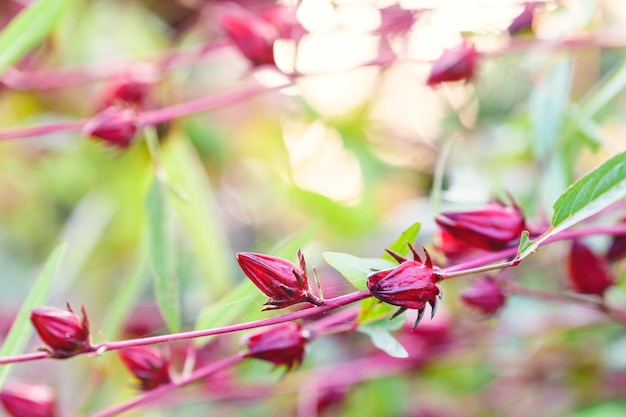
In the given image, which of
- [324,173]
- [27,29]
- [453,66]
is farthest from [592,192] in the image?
[324,173]

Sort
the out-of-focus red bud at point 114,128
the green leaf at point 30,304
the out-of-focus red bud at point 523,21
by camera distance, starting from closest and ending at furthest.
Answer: the green leaf at point 30,304 < the out-of-focus red bud at point 114,128 < the out-of-focus red bud at point 523,21

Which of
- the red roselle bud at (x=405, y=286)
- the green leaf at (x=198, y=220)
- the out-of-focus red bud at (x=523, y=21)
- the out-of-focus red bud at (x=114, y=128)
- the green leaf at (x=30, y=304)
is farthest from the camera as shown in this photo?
the green leaf at (x=198, y=220)

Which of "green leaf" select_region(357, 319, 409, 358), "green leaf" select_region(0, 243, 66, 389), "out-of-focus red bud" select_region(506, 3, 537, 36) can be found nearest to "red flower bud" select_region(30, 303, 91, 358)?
"green leaf" select_region(0, 243, 66, 389)

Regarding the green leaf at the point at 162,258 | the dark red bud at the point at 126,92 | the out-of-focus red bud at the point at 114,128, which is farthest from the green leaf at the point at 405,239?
the dark red bud at the point at 126,92

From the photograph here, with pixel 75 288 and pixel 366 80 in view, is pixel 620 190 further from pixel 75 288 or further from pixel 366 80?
pixel 75 288

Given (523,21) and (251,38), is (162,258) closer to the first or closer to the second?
(251,38)

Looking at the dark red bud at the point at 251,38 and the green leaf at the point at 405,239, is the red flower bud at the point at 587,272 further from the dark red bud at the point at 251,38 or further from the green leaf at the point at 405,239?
the dark red bud at the point at 251,38

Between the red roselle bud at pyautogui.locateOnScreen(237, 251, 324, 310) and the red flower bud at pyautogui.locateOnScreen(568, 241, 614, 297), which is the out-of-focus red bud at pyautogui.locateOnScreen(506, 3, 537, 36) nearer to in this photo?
the red flower bud at pyautogui.locateOnScreen(568, 241, 614, 297)

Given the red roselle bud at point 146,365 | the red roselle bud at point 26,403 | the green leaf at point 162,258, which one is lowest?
the red roselle bud at point 26,403

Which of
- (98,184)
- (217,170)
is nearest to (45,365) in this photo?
(98,184)
